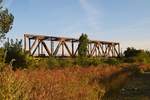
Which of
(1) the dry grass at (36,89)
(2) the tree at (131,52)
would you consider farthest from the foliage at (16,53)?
(2) the tree at (131,52)

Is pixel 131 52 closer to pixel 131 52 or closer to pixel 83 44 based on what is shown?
pixel 131 52

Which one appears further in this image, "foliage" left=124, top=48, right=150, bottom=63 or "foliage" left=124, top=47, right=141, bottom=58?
"foliage" left=124, top=47, right=141, bottom=58

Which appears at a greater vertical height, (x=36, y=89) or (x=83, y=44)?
(x=83, y=44)

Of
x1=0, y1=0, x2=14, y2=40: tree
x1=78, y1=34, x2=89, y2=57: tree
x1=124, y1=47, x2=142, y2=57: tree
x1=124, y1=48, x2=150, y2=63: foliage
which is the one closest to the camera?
Answer: x1=0, y1=0, x2=14, y2=40: tree

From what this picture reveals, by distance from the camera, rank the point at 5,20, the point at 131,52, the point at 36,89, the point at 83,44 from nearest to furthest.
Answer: the point at 36,89
the point at 5,20
the point at 83,44
the point at 131,52

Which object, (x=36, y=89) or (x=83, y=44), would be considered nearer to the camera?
(x=36, y=89)

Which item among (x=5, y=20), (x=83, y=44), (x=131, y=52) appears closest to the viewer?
(x=5, y=20)

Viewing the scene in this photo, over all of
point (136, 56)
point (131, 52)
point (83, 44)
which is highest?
point (83, 44)

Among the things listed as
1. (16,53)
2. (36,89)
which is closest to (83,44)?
(16,53)

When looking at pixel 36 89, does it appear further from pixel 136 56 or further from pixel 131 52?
pixel 131 52

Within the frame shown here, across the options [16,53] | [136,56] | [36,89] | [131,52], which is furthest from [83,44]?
[36,89]

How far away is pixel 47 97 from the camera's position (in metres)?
8.75

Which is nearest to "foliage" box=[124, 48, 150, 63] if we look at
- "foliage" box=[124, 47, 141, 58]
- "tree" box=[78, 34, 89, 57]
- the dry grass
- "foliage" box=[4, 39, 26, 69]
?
"foliage" box=[124, 47, 141, 58]

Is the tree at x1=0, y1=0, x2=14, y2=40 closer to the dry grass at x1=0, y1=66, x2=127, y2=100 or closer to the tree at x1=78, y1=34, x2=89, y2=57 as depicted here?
the dry grass at x1=0, y1=66, x2=127, y2=100
